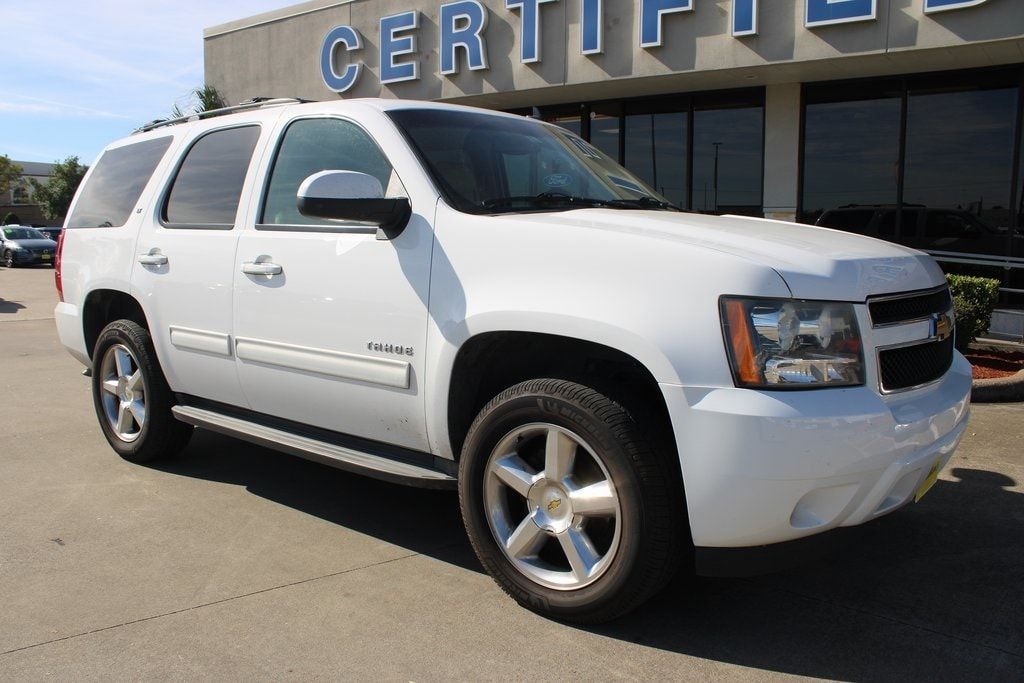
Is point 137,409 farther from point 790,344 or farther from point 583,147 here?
point 790,344

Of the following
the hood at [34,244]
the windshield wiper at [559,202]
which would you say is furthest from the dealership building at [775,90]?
the hood at [34,244]

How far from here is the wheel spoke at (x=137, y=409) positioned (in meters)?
5.01

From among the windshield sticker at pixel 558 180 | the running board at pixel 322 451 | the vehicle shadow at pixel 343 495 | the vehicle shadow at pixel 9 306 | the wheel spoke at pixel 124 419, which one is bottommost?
the vehicle shadow at pixel 343 495

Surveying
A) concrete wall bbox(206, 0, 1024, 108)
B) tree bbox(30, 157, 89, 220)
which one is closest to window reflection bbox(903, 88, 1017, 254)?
concrete wall bbox(206, 0, 1024, 108)

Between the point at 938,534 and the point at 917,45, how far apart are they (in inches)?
328

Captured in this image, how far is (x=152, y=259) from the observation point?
464cm

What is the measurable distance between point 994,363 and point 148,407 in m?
7.37

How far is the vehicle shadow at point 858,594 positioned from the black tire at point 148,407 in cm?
63

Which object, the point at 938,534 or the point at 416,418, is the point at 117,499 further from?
the point at 938,534

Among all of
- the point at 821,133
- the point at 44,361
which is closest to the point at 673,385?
the point at 44,361

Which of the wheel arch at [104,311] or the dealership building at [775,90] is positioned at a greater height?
the dealership building at [775,90]

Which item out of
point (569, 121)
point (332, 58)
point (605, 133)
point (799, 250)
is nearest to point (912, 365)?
point (799, 250)

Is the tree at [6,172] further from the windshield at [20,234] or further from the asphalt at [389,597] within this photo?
the asphalt at [389,597]

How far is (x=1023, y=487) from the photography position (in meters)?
4.64
